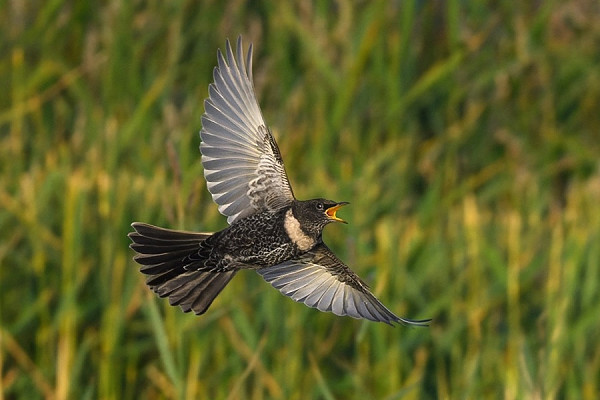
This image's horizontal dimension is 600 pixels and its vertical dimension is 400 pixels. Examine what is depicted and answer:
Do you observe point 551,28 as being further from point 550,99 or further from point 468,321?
point 468,321

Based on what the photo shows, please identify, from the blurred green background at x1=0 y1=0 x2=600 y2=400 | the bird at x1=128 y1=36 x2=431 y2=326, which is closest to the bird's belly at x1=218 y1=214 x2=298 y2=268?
the bird at x1=128 y1=36 x2=431 y2=326

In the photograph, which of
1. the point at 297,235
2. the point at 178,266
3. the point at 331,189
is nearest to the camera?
the point at 297,235

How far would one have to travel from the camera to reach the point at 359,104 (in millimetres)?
4445

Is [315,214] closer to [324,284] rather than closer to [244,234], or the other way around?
[244,234]

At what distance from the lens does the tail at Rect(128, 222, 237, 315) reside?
1.62 meters

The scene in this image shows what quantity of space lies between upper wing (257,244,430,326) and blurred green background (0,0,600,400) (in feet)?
0.27

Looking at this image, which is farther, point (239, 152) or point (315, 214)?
point (239, 152)

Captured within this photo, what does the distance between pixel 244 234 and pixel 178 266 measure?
0.12m

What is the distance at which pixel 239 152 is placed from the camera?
172 centimetres

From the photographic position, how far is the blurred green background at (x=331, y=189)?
10.1 ft

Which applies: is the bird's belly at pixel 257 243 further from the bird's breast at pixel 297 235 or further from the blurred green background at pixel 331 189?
the blurred green background at pixel 331 189

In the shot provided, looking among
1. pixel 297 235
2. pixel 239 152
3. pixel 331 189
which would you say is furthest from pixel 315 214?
pixel 331 189

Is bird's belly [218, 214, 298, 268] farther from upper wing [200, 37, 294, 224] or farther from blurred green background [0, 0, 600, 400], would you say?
blurred green background [0, 0, 600, 400]

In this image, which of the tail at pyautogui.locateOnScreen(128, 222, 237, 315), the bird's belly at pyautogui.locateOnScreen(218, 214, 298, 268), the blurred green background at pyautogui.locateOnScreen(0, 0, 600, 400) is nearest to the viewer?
the bird's belly at pyautogui.locateOnScreen(218, 214, 298, 268)
